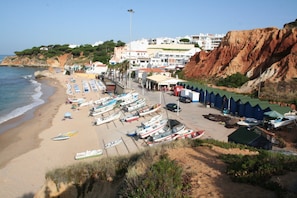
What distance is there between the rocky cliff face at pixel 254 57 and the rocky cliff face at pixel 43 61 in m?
73.9

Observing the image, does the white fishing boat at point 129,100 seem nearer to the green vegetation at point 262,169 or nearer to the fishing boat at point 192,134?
the fishing boat at point 192,134

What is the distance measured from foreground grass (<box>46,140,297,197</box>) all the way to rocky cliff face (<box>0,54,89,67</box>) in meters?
109

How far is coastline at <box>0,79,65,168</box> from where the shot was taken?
19.2 metres

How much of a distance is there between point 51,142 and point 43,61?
11474cm

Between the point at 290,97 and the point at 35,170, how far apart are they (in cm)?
2459

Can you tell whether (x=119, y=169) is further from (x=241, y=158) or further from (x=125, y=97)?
(x=125, y=97)

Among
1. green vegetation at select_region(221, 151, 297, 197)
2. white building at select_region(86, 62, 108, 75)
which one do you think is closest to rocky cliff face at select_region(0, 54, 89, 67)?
white building at select_region(86, 62, 108, 75)

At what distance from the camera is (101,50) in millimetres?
119125

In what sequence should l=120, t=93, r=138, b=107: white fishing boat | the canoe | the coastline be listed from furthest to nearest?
1. l=120, t=93, r=138, b=107: white fishing boat
2. the canoe
3. the coastline

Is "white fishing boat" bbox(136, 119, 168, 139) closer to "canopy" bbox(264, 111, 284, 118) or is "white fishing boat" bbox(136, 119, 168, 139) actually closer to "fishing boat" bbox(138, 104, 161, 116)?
"fishing boat" bbox(138, 104, 161, 116)

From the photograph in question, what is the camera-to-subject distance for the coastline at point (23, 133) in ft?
62.8

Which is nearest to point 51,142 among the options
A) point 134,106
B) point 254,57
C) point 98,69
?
point 134,106

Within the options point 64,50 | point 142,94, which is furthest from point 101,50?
point 142,94

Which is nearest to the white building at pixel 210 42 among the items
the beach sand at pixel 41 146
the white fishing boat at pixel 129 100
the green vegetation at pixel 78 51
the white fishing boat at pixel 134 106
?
the green vegetation at pixel 78 51
